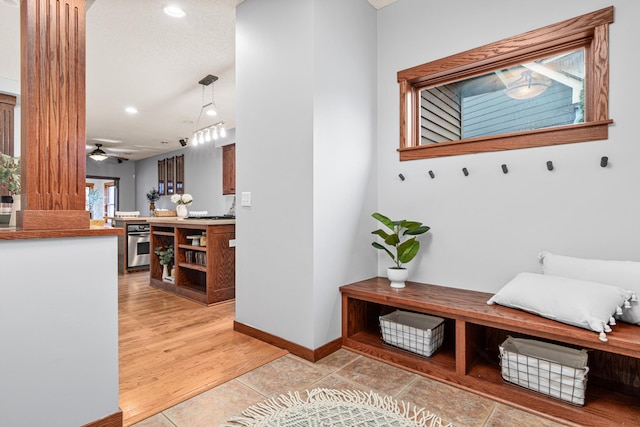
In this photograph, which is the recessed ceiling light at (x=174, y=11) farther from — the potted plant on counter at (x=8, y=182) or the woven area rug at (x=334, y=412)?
the woven area rug at (x=334, y=412)

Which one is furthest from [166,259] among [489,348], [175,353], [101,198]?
[101,198]

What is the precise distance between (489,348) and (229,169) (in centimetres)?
603

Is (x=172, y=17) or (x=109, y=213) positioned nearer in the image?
(x=172, y=17)

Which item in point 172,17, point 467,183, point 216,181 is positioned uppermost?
point 172,17

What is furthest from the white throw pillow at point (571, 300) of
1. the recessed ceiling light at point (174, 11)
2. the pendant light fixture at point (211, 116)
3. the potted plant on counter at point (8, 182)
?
the pendant light fixture at point (211, 116)

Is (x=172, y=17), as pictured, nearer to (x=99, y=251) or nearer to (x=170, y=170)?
(x=99, y=251)

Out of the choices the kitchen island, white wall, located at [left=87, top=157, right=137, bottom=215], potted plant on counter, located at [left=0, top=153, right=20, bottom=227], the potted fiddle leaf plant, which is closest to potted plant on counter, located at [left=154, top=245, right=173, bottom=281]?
the kitchen island

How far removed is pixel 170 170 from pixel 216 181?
224 cm

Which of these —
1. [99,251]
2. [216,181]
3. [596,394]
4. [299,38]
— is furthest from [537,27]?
[216,181]

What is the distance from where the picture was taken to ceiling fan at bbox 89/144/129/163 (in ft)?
24.5

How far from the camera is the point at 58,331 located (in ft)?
4.48

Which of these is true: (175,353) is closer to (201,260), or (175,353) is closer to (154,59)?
(201,260)

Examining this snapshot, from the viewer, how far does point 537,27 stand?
2.10 metres

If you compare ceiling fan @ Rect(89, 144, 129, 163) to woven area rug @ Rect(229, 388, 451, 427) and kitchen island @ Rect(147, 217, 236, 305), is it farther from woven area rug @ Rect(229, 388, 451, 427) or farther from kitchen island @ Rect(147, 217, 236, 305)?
woven area rug @ Rect(229, 388, 451, 427)
